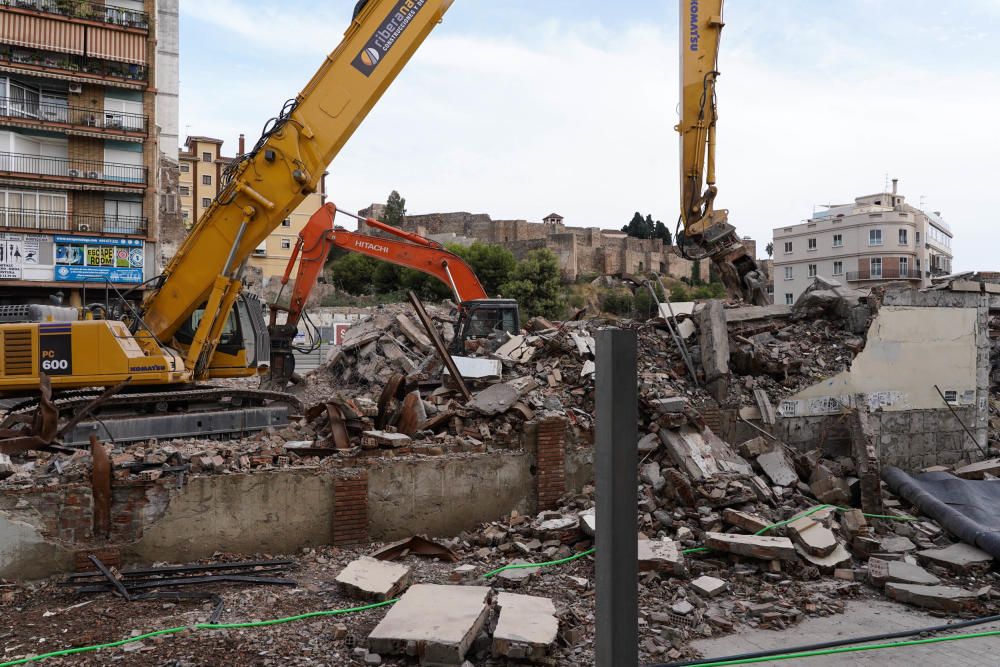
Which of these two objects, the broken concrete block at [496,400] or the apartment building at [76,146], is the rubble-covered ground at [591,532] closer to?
the broken concrete block at [496,400]

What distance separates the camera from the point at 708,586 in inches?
256

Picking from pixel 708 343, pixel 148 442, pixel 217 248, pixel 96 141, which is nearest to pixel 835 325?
pixel 708 343

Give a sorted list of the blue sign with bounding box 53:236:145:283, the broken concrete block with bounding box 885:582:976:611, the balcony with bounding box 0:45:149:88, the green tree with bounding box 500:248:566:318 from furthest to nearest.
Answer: the green tree with bounding box 500:248:566:318
the blue sign with bounding box 53:236:145:283
the balcony with bounding box 0:45:149:88
the broken concrete block with bounding box 885:582:976:611

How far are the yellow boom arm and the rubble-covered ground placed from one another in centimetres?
241

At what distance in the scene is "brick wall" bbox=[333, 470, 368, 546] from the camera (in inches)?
303

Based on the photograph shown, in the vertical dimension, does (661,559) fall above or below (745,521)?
below

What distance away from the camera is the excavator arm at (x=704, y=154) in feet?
36.6

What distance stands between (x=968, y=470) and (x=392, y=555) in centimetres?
762

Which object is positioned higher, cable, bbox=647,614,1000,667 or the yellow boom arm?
the yellow boom arm

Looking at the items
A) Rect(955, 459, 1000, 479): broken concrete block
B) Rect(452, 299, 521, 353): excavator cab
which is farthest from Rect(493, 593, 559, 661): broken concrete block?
Rect(452, 299, 521, 353): excavator cab

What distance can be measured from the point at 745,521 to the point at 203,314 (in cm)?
770

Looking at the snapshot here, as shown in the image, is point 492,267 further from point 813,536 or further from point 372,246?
point 813,536

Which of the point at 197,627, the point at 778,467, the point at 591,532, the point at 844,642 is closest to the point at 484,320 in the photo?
the point at 778,467

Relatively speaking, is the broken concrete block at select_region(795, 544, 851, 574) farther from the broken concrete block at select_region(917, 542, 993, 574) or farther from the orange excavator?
the orange excavator
